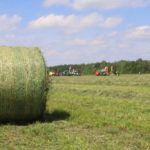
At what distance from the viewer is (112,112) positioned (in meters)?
14.8

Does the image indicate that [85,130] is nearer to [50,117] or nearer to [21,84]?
[21,84]

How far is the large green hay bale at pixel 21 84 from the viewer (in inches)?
480

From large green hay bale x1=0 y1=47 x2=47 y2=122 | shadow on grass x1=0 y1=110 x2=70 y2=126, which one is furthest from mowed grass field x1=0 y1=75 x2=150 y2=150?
large green hay bale x1=0 y1=47 x2=47 y2=122

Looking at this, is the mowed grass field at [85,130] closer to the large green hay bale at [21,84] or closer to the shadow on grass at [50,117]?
the shadow on grass at [50,117]

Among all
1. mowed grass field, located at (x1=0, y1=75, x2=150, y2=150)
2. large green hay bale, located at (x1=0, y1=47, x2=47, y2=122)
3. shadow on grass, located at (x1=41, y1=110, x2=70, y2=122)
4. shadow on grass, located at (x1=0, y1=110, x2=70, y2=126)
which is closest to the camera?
mowed grass field, located at (x1=0, y1=75, x2=150, y2=150)

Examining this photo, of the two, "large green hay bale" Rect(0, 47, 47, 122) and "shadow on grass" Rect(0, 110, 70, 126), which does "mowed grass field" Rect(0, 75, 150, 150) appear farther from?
"large green hay bale" Rect(0, 47, 47, 122)

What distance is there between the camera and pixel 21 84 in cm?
1224

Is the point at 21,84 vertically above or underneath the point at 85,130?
above

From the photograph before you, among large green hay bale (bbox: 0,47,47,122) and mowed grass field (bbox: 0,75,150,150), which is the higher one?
large green hay bale (bbox: 0,47,47,122)

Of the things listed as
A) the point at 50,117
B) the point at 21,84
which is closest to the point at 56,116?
the point at 50,117

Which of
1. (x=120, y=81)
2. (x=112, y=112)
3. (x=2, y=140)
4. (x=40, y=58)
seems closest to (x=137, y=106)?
(x=112, y=112)

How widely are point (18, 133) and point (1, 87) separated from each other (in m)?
1.71

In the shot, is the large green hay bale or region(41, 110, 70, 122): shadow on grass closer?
the large green hay bale

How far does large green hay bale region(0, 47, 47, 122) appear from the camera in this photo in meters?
12.2
